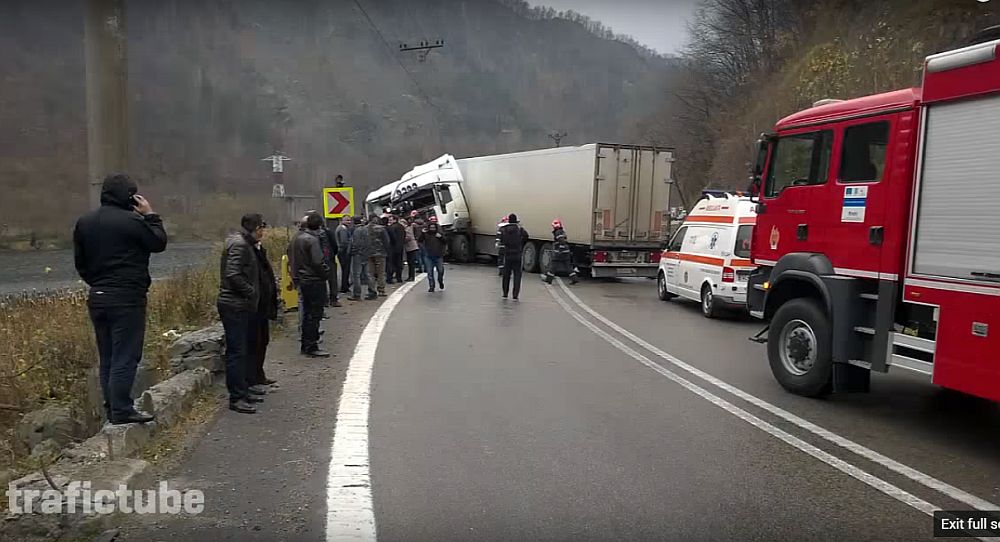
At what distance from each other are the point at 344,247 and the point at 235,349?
885 cm

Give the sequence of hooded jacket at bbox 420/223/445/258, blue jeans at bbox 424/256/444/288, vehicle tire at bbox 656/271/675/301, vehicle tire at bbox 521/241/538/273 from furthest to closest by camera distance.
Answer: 1. vehicle tire at bbox 521/241/538/273
2. blue jeans at bbox 424/256/444/288
3. hooded jacket at bbox 420/223/445/258
4. vehicle tire at bbox 656/271/675/301

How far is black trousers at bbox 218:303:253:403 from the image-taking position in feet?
20.0

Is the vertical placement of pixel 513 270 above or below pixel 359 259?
below

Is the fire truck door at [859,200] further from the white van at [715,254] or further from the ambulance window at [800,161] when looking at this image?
the white van at [715,254]

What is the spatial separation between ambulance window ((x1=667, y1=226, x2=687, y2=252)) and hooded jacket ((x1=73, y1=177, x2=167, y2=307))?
11.5 m

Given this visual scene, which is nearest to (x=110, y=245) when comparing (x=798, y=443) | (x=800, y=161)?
(x=798, y=443)

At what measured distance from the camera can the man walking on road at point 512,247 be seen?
14586 mm

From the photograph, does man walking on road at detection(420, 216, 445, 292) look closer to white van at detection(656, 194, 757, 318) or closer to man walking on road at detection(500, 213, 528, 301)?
man walking on road at detection(500, 213, 528, 301)

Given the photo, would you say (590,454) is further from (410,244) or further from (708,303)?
(410,244)

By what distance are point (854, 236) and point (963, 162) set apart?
125cm

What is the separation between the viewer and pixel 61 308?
410 inches

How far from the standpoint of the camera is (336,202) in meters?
15.4

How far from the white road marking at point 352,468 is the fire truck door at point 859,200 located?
4.60 metres

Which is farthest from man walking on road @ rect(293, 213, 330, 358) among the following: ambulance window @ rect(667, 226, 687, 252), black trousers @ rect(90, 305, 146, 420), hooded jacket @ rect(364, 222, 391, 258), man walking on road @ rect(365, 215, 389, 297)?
ambulance window @ rect(667, 226, 687, 252)
